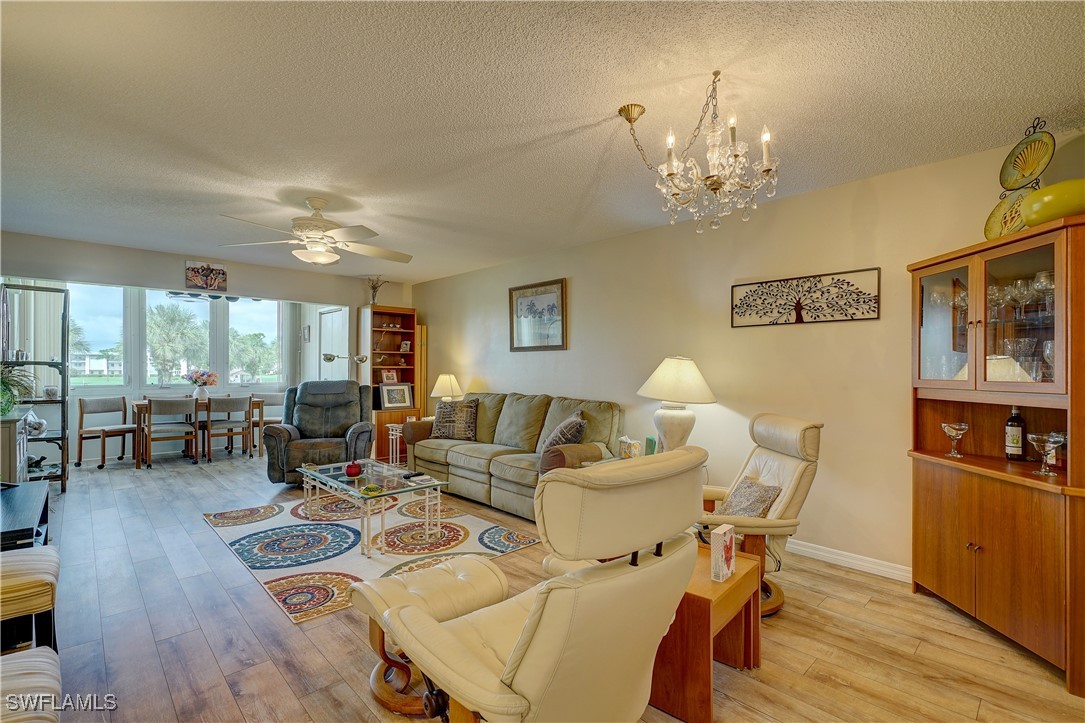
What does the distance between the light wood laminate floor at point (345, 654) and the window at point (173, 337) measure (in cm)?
463

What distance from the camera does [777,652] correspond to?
7.27 feet

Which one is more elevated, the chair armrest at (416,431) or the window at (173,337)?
the window at (173,337)

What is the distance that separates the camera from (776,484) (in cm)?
272

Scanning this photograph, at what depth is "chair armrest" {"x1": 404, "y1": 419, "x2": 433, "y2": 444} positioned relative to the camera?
531cm

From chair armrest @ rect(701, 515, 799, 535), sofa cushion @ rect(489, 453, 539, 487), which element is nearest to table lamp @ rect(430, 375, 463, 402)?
sofa cushion @ rect(489, 453, 539, 487)

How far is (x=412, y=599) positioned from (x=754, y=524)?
63.0 inches

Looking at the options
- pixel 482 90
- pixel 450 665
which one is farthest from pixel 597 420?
pixel 450 665

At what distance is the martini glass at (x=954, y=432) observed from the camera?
2.62 meters

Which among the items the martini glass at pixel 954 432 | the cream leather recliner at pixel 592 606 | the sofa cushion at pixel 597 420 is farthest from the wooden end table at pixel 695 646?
the sofa cushion at pixel 597 420

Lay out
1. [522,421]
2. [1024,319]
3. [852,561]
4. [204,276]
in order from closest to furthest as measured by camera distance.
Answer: [1024,319]
[852,561]
[522,421]
[204,276]

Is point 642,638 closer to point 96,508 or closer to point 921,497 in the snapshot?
point 921,497

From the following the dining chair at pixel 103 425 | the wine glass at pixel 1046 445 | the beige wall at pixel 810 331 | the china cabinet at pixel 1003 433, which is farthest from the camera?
the dining chair at pixel 103 425

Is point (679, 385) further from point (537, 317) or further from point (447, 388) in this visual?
point (447, 388)

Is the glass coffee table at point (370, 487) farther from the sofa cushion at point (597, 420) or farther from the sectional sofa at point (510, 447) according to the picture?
the sofa cushion at point (597, 420)
